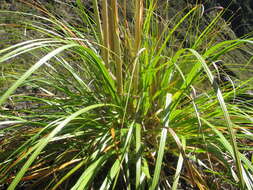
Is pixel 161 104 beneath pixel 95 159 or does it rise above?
Answer: above

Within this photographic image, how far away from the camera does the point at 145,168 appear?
0.91 m

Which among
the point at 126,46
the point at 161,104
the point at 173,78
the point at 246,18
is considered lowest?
the point at 161,104

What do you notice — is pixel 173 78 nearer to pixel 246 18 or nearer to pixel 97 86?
pixel 97 86

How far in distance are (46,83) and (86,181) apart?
52 centimetres

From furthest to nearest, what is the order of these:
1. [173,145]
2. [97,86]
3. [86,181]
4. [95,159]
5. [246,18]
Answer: [246,18]
[97,86]
[173,145]
[95,159]
[86,181]

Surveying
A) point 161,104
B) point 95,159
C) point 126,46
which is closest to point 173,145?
point 161,104

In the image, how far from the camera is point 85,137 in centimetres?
106

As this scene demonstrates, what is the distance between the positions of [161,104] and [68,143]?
1.30ft

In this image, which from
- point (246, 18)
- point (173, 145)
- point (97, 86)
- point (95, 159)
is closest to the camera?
point (95, 159)

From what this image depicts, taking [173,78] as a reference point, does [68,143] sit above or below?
below

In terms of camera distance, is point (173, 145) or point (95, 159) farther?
point (173, 145)

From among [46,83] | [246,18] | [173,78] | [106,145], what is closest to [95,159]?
[106,145]

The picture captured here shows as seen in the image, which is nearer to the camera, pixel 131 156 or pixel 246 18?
pixel 131 156

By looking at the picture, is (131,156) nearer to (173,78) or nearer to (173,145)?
(173,145)
